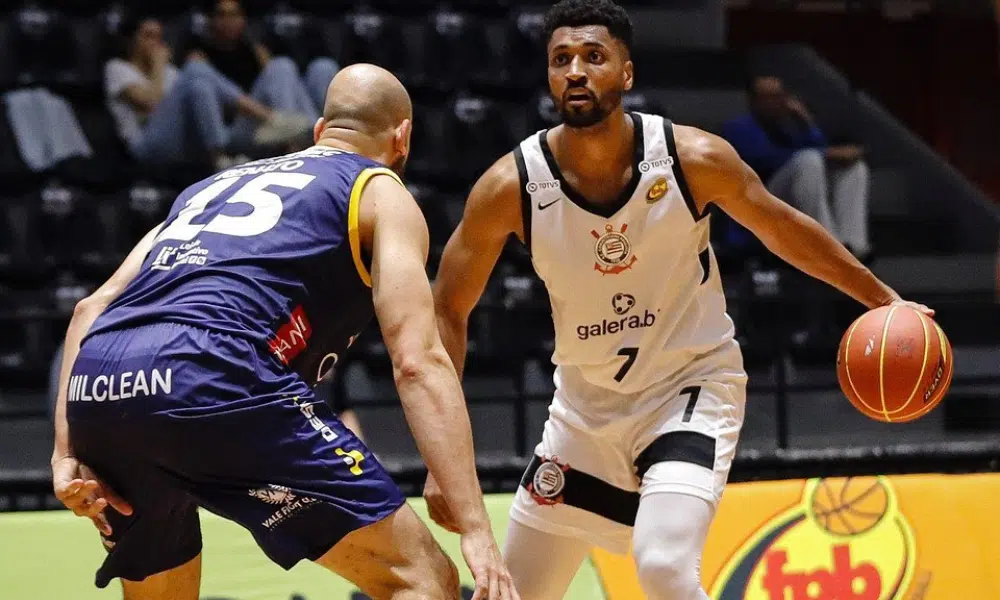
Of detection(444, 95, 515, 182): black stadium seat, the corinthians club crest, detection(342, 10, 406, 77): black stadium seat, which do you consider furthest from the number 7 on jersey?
detection(342, 10, 406, 77): black stadium seat

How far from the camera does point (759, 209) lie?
3.71 metres

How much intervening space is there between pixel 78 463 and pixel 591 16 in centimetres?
184

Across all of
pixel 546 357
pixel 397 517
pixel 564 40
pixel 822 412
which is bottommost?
pixel 822 412

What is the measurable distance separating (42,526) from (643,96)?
5899 millimetres

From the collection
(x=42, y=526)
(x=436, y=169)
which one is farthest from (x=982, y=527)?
(x=436, y=169)

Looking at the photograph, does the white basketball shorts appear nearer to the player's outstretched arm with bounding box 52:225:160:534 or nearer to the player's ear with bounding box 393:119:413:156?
the player's ear with bounding box 393:119:413:156

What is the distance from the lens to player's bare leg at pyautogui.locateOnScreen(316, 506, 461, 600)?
2799mm

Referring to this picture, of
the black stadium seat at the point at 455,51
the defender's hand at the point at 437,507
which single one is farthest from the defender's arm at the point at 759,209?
the black stadium seat at the point at 455,51

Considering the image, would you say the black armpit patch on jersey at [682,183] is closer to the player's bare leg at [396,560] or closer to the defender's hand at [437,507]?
the defender's hand at [437,507]

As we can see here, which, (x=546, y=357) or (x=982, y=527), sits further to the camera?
(x=546, y=357)

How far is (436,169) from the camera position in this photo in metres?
8.22

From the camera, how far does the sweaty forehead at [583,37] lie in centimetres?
370

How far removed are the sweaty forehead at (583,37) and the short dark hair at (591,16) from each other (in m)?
0.02

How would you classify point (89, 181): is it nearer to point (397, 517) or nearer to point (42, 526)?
point (42, 526)
